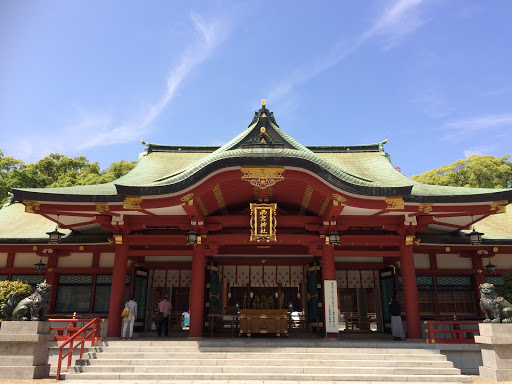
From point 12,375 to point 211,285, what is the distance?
7617 millimetres

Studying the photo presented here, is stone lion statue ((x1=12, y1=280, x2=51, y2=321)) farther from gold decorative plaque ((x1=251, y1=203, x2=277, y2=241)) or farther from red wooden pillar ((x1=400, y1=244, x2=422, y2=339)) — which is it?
red wooden pillar ((x1=400, y1=244, x2=422, y2=339))

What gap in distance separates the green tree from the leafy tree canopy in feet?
126

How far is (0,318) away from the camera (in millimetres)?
11984

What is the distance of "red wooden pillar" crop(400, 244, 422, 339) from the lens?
12891 millimetres

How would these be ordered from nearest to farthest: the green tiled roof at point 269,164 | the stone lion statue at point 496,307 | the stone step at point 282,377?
the stone step at point 282,377, the stone lion statue at point 496,307, the green tiled roof at point 269,164

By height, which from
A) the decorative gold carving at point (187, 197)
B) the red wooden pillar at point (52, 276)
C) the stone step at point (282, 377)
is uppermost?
the decorative gold carving at point (187, 197)

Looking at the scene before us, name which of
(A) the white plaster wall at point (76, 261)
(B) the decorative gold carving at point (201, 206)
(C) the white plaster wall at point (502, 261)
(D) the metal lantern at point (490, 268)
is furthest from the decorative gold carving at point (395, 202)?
(A) the white plaster wall at point (76, 261)

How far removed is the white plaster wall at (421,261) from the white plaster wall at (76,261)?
1401cm

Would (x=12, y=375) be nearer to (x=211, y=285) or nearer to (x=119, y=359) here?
(x=119, y=359)

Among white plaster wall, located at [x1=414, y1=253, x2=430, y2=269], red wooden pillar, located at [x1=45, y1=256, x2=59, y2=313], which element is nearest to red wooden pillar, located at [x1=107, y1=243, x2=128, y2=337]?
red wooden pillar, located at [x1=45, y1=256, x2=59, y2=313]

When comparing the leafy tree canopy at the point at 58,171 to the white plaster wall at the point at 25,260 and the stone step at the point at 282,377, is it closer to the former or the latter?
the white plaster wall at the point at 25,260

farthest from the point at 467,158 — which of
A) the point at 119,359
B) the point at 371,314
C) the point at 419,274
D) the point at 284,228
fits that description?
the point at 119,359

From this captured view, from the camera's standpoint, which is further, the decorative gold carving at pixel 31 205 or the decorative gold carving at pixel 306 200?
the decorative gold carving at pixel 306 200

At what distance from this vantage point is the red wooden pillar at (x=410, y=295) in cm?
1289
